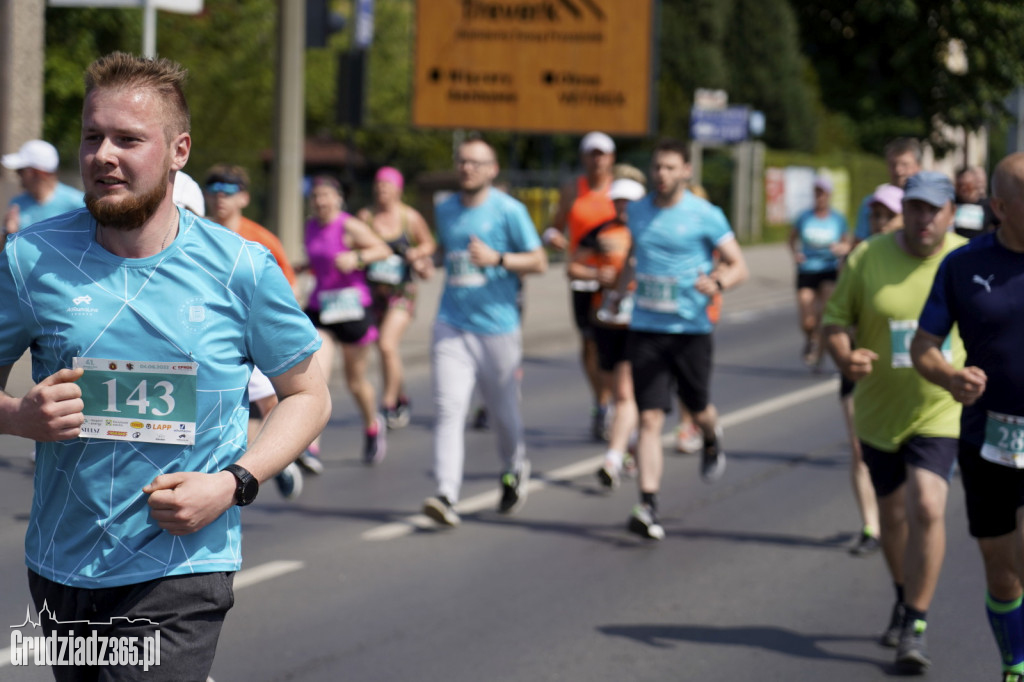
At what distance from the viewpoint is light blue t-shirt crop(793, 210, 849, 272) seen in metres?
14.5

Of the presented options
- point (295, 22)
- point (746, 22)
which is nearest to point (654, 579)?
point (295, 22)

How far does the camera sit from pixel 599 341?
32.6ft

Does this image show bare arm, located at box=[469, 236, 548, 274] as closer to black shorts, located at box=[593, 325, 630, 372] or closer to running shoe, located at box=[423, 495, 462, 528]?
running shoe, located at box=[423, 495, 462, 528]

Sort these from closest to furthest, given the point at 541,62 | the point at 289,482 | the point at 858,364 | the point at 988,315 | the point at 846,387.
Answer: the point at 988,315 < the point at 858,364 < the point at 289,482 < the point at 846,387 < the point at 541,62

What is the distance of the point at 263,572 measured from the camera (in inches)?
269

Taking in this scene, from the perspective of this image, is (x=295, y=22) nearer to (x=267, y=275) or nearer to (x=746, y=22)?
(x=267, y=275)

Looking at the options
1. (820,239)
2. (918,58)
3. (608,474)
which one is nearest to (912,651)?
(608,474)

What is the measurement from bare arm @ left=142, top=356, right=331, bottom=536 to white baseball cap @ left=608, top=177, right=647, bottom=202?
6.50 meters

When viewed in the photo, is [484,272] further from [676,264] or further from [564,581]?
[564,581]

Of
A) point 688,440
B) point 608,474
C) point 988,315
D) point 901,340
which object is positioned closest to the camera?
point 988,315

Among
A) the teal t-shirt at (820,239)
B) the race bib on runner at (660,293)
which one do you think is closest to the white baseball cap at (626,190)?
the race bib on runner at (660,293)

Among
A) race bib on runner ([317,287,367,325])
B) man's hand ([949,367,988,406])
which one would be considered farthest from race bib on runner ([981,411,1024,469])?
race bib on runner ([317,287,367,325])

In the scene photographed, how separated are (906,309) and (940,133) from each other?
16.6m

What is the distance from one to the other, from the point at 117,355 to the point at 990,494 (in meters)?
3.20
